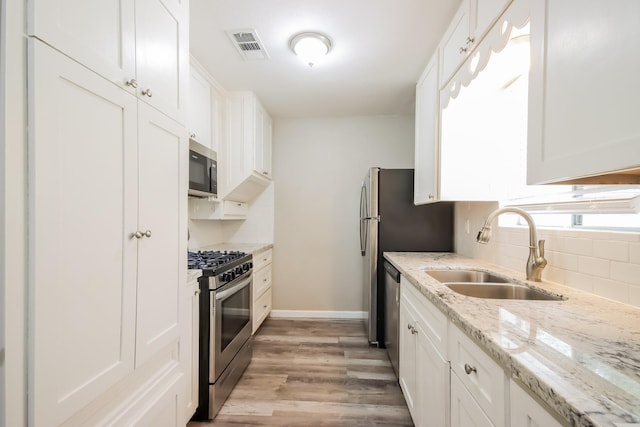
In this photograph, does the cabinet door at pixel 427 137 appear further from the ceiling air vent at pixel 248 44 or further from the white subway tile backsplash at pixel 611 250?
the ceiling air vent at pixel 248 44

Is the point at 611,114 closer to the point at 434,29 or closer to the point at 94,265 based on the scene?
the point at 94,265

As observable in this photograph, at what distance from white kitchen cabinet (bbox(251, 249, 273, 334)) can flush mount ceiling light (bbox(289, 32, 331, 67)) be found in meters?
1.82

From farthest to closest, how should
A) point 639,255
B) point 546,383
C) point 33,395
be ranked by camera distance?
point 639,255
point 33,395
point 546,383

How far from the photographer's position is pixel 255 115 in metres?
2.83

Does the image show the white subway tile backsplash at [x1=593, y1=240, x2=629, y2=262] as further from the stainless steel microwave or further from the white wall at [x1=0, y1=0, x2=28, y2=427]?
the stainless steel microwave

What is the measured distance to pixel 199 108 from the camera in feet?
7.52

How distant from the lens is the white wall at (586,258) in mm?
1015

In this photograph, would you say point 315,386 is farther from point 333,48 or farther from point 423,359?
point 333,48

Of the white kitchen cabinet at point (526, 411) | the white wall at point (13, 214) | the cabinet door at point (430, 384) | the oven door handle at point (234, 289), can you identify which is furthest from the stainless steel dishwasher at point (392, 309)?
the white wall at point (13, 214)

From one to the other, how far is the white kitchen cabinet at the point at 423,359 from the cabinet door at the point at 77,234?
1205 mm

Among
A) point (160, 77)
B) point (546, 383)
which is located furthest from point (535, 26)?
point (160, 77)

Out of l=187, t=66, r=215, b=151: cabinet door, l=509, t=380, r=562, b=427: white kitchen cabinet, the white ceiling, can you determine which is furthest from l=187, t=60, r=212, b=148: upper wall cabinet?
l=509, t=380, r=562, b=427: white kitchen cabinet

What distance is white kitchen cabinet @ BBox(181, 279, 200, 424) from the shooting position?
155 cm

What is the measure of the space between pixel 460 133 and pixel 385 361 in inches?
77.1
